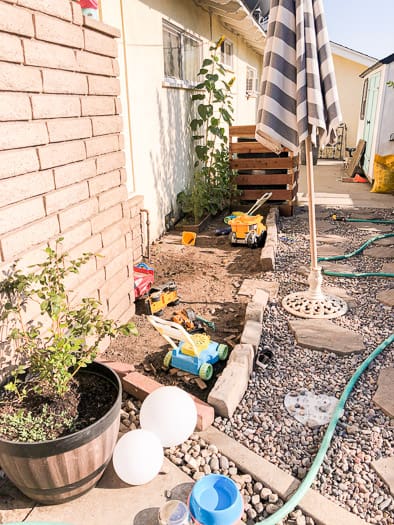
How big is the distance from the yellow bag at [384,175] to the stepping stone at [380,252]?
4582 millimetres

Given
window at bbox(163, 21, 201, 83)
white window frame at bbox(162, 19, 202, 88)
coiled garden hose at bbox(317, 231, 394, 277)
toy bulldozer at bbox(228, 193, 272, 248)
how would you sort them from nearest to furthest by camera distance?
1. coiled garden hose at bbox(317, 231, 394, 277)
2. toy bulldozer at bbox(228, 193, 272, 248)
3. white window frame at bbox(162, 19, 202, 88)
4. window at bbox(163, 21, 201, 83)

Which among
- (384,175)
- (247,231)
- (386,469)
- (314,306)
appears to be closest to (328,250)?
(247,231)

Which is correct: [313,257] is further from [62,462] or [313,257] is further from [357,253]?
[62,462]

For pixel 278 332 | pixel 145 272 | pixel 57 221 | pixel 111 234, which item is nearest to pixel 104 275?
pixel 111 234

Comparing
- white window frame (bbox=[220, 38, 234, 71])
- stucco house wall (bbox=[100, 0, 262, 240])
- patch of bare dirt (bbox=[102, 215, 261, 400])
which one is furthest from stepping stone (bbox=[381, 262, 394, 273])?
white window frame (bbox=[220, 38, 234, 71])

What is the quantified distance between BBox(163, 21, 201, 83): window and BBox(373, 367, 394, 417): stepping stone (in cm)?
500

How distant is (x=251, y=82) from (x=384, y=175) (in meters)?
6.21

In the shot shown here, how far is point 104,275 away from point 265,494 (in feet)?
5.72

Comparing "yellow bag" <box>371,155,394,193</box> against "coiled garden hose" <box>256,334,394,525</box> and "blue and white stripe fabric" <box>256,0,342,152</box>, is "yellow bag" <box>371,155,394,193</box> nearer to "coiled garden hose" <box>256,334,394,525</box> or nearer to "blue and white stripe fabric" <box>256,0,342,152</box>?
"blue and white stripe fabric" <box>256,0,342,152</box>

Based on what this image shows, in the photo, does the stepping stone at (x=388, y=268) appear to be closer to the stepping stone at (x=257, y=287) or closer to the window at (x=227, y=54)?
the stepping stone at (x=257, y=287)

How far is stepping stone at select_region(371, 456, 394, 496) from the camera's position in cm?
194

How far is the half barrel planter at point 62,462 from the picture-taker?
165 cm

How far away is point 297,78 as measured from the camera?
10.1 feet

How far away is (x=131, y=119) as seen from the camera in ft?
16.1
